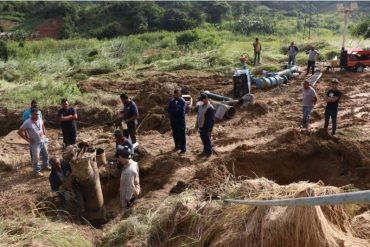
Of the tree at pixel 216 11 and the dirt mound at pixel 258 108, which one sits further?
the tree at pixel 216 11

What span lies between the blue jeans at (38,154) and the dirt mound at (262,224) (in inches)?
173

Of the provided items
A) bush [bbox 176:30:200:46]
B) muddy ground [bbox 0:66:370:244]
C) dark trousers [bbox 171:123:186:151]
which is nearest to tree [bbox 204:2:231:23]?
bush [bbox 176:30:200:46]

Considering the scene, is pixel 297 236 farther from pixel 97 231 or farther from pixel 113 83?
pixel 113 83

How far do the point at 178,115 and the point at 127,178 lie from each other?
2.61 meters

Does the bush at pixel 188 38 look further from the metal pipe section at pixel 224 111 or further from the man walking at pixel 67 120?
the man walking at pixel 67 120

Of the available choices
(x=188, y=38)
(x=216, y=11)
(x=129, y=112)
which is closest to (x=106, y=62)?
(x=188, y=38)

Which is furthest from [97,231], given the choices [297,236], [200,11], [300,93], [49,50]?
[200,11]

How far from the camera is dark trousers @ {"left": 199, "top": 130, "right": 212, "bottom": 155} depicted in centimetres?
887

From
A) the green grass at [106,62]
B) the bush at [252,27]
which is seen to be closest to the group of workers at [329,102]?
the green grass at [106,62]

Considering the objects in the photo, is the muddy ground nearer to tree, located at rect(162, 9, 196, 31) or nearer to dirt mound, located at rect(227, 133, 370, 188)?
dirt mound, located at rect(227, 133, 370, 188)

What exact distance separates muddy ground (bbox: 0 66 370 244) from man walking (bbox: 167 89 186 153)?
1.17 feet

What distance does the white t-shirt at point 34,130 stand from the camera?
8664 mm

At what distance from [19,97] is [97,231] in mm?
9600

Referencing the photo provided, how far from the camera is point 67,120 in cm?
938
